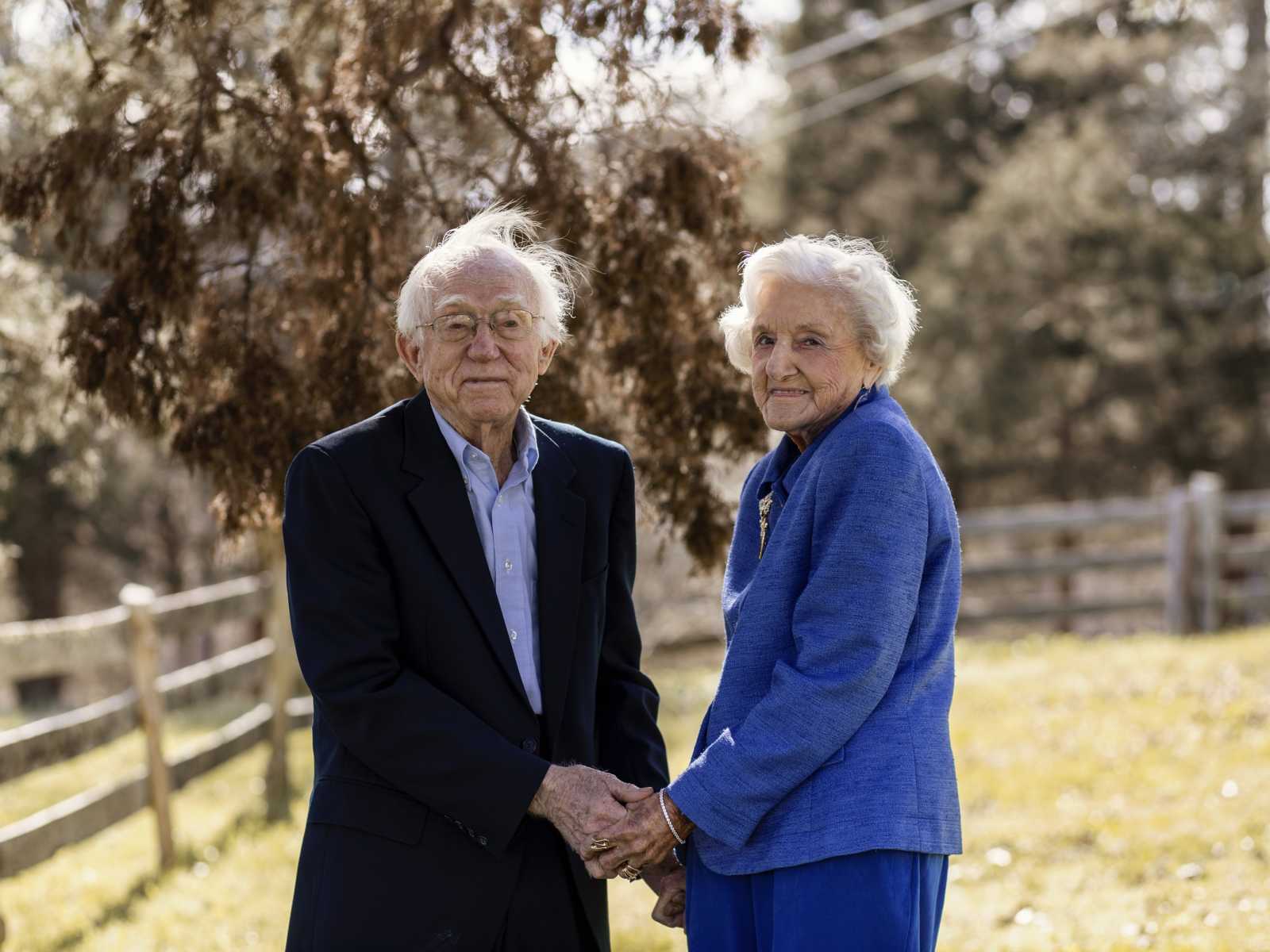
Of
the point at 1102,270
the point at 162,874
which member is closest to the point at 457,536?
the point at 162,874

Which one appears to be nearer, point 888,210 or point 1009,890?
point 1009,890

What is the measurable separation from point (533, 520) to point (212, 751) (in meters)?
5.73

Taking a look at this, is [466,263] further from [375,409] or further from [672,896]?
[672,896]

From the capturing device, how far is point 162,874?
6.78 m

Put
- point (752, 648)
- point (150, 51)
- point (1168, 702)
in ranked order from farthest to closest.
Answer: point (1168, 702), point (150, 51), point (752, 648)

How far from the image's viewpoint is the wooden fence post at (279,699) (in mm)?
7852

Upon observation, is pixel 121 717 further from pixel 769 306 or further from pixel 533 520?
pixel 769 306

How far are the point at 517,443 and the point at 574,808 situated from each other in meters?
0.76

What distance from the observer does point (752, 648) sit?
2611mm

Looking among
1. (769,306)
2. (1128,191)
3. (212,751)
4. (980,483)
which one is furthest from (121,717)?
(980,483)

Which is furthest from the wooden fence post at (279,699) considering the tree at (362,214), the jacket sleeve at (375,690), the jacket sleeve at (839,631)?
the jacket sleeve at (839,631)

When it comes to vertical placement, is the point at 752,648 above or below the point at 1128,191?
below

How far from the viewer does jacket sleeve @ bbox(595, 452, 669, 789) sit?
119 inches

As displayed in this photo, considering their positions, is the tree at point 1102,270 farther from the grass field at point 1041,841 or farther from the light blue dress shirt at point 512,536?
the light blue dress shirt at point 512,536
